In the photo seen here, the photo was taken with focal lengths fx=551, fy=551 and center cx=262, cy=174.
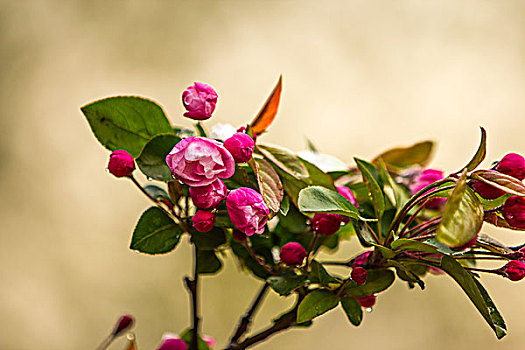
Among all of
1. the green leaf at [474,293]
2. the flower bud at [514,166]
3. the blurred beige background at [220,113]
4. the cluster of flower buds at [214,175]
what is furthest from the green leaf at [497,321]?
the blurred beige background at [220,113]

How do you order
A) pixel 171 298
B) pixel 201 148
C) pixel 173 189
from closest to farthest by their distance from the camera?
pixel 201 148, pixel 173 189, pixel 171 298

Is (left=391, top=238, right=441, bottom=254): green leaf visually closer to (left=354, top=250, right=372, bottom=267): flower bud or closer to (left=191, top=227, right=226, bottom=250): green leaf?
(left=354, top=250, right=372, bottom=267): flower bud

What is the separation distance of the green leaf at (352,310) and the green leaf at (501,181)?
19cm

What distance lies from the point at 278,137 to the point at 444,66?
583 millimetres

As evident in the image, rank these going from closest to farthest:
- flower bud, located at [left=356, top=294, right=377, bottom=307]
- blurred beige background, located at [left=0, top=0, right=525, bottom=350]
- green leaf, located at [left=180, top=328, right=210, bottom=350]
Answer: flower bud, located at [left=356, top=294, right=377, bottom=307] → green leaf, located at [left=180, top=328, right=210, bottom=350] → blurred beige background, located at [left=0, top=0, right=525, bottom=350]

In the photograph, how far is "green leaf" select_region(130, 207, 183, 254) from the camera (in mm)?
544

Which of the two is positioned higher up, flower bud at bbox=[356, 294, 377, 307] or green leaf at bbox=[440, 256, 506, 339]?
green leaf at bbox=[440, 256, 506, 339]

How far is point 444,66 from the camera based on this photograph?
1.77 meters

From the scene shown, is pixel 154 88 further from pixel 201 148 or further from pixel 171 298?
pixel 201 148

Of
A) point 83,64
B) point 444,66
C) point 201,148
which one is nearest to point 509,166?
point 201,148

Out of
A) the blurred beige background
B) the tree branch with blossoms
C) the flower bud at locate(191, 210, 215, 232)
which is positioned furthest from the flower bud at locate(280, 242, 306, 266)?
the blurred beige background

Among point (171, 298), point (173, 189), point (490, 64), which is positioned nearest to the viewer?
point (173, 189)

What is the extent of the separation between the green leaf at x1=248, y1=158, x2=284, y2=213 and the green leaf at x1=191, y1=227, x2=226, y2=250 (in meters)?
0.09

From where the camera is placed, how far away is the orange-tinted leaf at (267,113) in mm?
632
